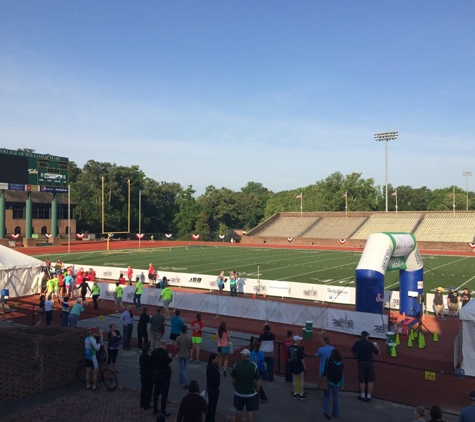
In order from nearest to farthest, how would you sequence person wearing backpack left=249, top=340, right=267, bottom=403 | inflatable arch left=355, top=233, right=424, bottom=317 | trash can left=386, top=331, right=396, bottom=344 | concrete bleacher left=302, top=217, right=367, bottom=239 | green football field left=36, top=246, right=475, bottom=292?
person wearing backpack left=249, top=340, right=267, bottom=403 → trash can left=386, top=331, right=396, bottom=344 → inflatable arch left=355, top=233, right=424, bottom=317 → green football field left=36, top=246, right=475, bottom=292 → concrete bleacher left=302, top=217, right=367, bottom=239

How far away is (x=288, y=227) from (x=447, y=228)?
24.5 meters

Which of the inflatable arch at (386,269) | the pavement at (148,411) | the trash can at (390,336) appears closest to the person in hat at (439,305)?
the inflatable arch at (386,269)

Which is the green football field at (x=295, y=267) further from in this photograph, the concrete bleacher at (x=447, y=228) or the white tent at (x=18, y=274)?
the concrete bleacher at (x=447, y=228)

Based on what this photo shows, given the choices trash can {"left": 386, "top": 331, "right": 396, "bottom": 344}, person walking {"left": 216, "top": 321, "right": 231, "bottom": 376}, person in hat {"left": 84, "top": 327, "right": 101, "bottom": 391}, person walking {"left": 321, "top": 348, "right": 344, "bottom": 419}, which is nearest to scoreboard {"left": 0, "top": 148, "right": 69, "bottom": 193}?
person in hat {"left": 84, "top": 327, "right": 101, "bottom": 391}

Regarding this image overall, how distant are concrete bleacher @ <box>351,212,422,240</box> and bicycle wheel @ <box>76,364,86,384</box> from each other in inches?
2327

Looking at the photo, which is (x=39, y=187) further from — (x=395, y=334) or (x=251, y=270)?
(x=395, y=334)

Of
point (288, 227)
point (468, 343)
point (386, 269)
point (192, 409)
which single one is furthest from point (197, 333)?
point (288, 227)

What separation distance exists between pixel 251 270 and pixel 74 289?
1480cm

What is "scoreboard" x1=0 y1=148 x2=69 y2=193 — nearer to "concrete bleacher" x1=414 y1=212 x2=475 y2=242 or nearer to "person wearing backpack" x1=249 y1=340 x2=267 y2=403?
"person wearing backpack" x1=249 y1=340 x2=267 y2=403

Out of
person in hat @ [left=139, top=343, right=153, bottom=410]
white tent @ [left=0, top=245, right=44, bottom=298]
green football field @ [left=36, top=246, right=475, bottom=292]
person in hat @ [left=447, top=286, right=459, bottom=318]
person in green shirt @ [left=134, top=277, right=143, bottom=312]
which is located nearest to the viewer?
person in hat @ [left=139, top=343, right=153, bottom=410]

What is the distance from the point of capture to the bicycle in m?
10.9

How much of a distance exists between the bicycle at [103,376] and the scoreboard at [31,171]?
41669 mm

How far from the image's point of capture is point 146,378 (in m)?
9.56

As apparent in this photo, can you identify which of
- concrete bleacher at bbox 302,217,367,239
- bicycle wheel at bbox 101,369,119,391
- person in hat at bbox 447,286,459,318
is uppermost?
concrete bleacher at bbox 302,217,367,239
